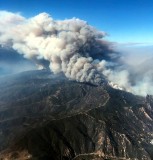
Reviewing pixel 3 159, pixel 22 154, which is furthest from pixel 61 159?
pixel 3 159

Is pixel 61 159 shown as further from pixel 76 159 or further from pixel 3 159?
pixel 3 159

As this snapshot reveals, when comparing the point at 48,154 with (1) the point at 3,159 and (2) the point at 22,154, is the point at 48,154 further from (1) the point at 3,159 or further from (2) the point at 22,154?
(1) the point at 3,159

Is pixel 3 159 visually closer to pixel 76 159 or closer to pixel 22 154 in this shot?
pixel 22 154

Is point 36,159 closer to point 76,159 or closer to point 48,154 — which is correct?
point 48,154

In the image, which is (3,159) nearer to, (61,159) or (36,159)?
(36,159)

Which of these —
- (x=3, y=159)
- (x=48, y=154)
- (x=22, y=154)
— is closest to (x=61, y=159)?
(x=48, y=154)

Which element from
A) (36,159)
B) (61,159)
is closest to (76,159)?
(61,159)
